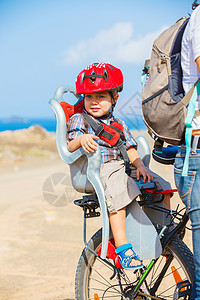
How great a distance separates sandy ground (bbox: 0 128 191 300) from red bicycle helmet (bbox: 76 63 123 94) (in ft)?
5.01

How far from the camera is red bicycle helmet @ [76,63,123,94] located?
319 centimetres

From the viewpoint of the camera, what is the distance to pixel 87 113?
3.39 metres

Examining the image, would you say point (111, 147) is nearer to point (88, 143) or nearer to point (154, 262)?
point (88, 143)

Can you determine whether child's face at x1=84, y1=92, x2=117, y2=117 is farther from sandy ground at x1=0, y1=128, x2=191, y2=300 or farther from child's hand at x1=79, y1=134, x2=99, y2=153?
sandy ground at x1=0, y1=128, x2=191, y2=300

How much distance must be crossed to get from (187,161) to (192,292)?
2.80 feet

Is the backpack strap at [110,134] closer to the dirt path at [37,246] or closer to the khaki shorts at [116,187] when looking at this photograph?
the khaki shorts at [116,187]

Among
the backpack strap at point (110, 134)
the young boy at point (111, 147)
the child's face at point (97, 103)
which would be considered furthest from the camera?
the child's face at point (97, 103)

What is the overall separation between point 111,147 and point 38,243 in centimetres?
371

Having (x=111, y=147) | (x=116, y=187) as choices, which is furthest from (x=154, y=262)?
(x=111, y=147)

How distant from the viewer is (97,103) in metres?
3.31

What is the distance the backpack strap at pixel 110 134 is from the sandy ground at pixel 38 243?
1348mm

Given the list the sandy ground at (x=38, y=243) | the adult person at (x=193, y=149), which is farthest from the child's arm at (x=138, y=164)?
the sandy ground at (x=38, y=243)

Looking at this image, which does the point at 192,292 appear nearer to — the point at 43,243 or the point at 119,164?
the point at 119,164

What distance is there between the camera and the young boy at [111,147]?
296 centimetres
